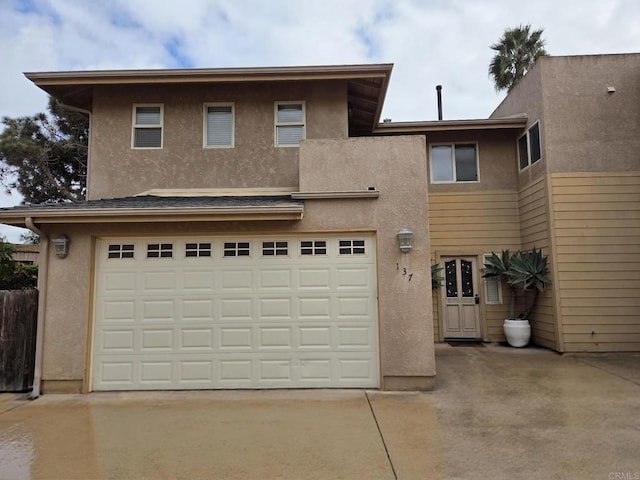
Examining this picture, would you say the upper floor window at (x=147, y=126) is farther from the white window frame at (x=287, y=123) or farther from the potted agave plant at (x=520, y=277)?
the potted agave plant at (x=520, y=277)

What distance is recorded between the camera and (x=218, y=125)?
8312mm

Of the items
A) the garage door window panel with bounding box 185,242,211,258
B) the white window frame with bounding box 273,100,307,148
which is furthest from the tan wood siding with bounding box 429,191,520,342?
the garage door window panel with bounding box 185,242,211,258

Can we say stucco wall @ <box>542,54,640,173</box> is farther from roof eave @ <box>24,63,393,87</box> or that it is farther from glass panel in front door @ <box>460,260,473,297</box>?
roof eave @ <box>24,63,393,87</box>

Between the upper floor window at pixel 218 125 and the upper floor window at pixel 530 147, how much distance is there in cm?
714

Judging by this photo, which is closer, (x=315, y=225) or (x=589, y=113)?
(x=315, y=225)

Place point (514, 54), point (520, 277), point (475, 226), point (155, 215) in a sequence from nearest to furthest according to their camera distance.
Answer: point (155, 215) → point (520, 277) → point (475, 226) → point (514, 54)

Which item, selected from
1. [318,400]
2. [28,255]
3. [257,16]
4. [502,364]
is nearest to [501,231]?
[502,364]

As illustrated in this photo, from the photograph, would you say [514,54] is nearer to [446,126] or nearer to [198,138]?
[446,126]

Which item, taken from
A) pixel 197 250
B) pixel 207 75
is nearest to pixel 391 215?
pixel 197 250

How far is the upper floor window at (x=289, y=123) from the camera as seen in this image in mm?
8242

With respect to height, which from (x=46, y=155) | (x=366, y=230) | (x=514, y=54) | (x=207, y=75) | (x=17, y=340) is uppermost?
(x=514, y=54)

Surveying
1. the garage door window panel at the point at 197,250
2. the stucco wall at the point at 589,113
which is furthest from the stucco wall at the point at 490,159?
the garage door window panel at the point at 197,250

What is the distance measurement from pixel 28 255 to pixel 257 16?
44.6 feet

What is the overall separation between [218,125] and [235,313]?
4.16 m
